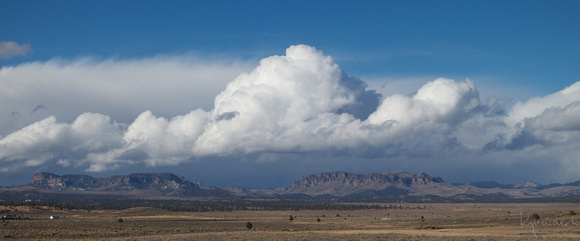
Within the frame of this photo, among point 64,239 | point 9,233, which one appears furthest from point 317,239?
point 9,233

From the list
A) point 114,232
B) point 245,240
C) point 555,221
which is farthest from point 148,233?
point 555,221

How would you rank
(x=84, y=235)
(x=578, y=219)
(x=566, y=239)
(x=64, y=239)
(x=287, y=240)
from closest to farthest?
(x=566, y=239) < (x=287, y=240) < (x=64, y=239) < (x=84, y=235) < (x=578, y=219)

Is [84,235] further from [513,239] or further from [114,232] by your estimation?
[513,239]

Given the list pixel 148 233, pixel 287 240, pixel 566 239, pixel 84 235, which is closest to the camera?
pixel 566 239

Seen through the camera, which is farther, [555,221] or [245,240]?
[555,221]

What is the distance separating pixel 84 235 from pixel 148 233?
34.6 ft

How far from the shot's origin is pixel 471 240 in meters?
69.9

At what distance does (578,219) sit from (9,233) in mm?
Result: 99578

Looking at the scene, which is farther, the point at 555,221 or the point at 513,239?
the point at 555,221

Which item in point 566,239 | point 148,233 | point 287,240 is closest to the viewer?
point 566,239

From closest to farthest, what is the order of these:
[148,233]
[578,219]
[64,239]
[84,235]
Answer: [64,239], [84,235], [148,233], [578,219]

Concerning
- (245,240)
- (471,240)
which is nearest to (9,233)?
(245,240)

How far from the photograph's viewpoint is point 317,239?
75188mm

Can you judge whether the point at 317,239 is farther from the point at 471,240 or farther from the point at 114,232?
the point at 114,232
